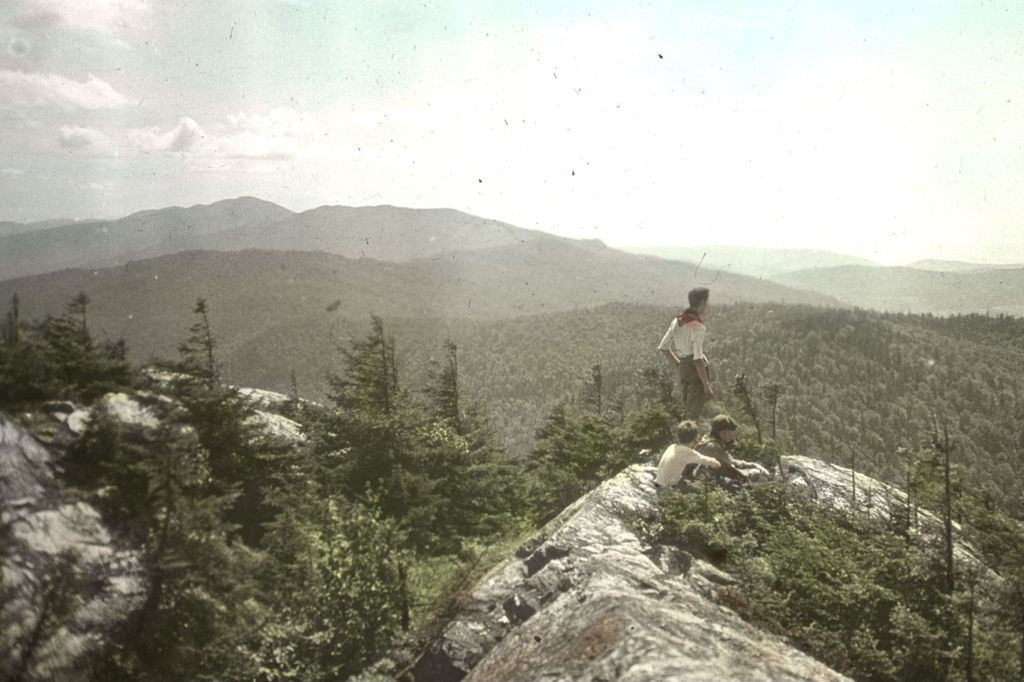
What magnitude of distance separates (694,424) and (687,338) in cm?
151

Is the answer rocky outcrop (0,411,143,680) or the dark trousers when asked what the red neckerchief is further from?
rocky outcrop (0,411,143,680)

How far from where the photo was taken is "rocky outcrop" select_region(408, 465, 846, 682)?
426 cm

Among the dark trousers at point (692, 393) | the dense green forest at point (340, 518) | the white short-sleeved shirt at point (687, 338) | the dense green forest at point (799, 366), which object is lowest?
the dense green forest at point (799, 366)

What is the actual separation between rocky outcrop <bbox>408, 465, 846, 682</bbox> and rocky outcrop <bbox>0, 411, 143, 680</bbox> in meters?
3.14

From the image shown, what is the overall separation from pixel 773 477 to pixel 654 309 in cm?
16151

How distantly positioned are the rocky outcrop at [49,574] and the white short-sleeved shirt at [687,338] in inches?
295

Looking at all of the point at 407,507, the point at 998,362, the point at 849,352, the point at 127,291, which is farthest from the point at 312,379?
the point at 998,362

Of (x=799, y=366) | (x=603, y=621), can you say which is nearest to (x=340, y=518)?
(x=603, y=621)

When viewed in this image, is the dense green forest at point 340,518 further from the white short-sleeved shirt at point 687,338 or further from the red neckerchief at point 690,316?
the red neckerchief at point 690,316

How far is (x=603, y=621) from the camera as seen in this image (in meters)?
4.72

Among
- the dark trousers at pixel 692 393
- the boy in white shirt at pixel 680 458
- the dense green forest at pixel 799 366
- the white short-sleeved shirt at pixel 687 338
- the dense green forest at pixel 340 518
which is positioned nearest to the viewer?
the dense green forest at pixel 340 518

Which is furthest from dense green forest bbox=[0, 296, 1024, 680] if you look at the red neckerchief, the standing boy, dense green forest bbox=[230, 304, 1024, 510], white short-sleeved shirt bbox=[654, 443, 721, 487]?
dense green forest bbox=[230, 304, 1024, 510]

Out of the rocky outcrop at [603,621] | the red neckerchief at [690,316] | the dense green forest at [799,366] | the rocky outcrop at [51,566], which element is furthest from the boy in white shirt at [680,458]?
the dense green forest at [799,366]

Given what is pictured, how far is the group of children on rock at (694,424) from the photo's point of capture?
7.93 metres
